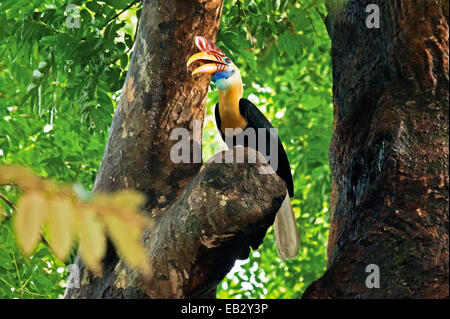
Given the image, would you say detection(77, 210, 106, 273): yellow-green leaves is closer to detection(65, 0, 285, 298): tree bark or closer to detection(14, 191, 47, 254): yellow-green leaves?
detection(14, 191, 47, 254): yellow-green leaves

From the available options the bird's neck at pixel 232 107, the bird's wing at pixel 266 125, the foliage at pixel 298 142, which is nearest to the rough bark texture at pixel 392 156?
the bird's wing at pixel 266 125

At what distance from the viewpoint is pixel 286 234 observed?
140 inches

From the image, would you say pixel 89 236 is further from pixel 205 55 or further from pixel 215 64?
pixel 215 64

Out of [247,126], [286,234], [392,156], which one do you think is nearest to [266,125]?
[247,126]

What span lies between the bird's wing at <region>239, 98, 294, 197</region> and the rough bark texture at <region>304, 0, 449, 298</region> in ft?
3.05

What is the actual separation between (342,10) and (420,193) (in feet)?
3.50

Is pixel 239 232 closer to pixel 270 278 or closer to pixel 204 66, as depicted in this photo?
pixel 204 66

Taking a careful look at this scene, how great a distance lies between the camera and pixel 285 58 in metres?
6.45

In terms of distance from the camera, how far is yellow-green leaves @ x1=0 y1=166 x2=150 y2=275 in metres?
1.23

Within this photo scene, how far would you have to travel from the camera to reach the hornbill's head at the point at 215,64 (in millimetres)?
2808

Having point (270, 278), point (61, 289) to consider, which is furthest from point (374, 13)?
point (270, 278)

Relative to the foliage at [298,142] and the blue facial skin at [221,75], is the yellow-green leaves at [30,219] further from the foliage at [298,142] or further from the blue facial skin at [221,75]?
the foliage at [298,142]

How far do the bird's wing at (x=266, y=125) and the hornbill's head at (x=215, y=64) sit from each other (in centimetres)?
16

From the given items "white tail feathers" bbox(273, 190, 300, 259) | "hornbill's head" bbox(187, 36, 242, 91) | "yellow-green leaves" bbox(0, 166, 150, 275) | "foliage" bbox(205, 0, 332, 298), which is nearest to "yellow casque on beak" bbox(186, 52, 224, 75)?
"hornbill's head" bbox(187, 36, 242, 91)
